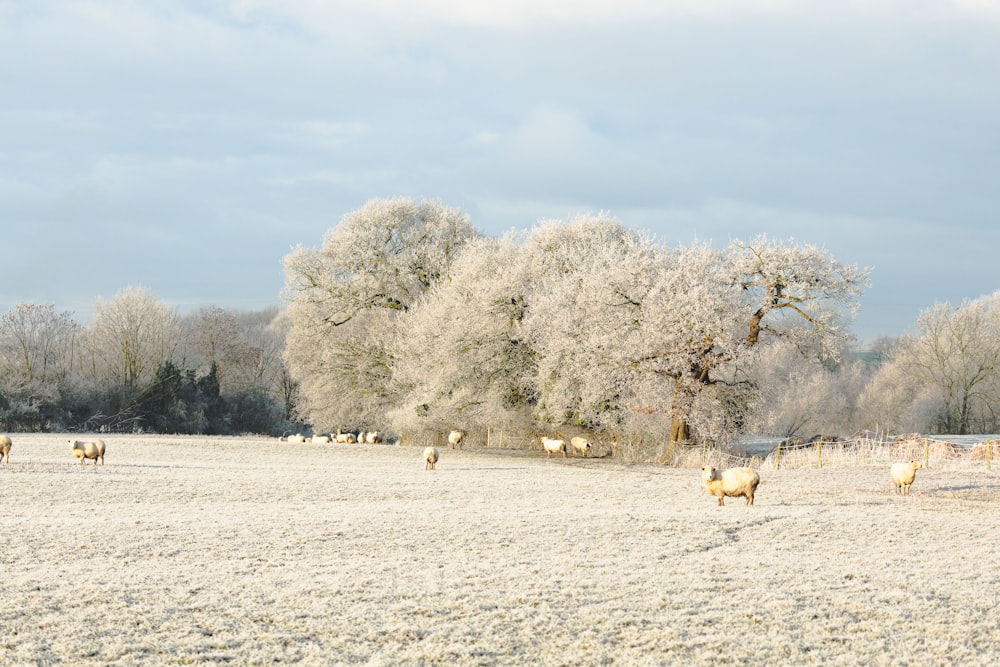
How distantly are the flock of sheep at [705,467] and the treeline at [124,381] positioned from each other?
41.8ft

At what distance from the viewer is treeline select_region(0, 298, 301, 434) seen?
59.4 metres

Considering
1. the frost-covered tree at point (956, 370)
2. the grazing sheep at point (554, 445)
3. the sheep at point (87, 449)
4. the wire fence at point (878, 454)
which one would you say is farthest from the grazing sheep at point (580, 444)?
the frost-covered tree at point (956, 370)

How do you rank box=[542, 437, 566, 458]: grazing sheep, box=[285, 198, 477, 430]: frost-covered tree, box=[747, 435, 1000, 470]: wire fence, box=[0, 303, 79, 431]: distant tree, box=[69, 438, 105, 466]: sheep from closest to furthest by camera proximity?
box=[69, 438, 105, 466]: sheep → box=[747, 435, 1000, 470]: wire fence → box=[542, 437, 566, 458]: grazing sheep → box=[285, 198, 477, 430]: frost-covered tree → box=[0, 303, 79, 431]: distant tree

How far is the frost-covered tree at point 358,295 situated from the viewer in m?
51.2

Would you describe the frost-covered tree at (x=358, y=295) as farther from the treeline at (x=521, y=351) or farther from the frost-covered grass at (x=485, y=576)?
the frost-covered grass at (x=485, y=576)

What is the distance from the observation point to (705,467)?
22.0 meters

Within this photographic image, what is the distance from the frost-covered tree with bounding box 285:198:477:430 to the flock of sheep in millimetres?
4480

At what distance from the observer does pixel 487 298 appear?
142 ft

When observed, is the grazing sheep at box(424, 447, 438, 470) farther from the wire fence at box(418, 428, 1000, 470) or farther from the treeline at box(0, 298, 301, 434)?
the treeline at box(0, 298, 301, 434)

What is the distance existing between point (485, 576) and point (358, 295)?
130 ft

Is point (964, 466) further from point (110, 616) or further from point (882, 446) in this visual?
point (110, 616)

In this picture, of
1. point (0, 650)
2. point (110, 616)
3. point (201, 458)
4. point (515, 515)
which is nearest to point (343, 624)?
point (110, 616)

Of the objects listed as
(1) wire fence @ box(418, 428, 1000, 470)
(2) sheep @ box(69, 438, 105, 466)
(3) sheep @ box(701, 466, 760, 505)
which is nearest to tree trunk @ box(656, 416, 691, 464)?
(1) wire fence @ box(418, 428, 1000, 470)

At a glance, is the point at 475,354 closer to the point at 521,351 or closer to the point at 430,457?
the point at 521,351
